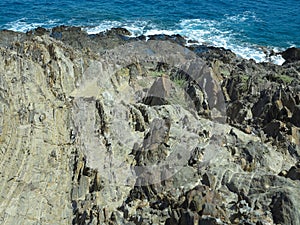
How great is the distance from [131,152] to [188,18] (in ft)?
194

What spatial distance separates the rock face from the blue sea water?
3590 cm

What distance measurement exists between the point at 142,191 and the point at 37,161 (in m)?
5.04

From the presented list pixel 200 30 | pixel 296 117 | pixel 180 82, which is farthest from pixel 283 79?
pixel 200 30

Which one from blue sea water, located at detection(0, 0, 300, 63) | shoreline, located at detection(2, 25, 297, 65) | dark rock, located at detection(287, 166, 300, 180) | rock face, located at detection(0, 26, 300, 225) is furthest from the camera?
blue sea water, located at detection(0, 0, 300, 63)

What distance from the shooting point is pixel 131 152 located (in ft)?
62.8

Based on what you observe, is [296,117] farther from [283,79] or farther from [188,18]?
[188,18]

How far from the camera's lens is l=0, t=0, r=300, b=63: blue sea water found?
6494 centimetres

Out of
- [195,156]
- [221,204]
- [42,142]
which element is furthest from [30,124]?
[221,204]

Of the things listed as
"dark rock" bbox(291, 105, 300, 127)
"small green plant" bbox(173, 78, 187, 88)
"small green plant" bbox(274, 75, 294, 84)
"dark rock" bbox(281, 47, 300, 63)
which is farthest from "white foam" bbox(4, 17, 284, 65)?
"dark rock" bbox(291, 105, 300, 127)

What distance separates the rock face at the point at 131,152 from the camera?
15320mm

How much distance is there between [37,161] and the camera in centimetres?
1784

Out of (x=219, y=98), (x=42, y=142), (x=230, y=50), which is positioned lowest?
(x=230, y=50)

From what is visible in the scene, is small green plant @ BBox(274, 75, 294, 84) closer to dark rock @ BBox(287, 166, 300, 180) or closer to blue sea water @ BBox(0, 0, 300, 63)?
blue sea water @ BBox(0, 0, 300, 63)

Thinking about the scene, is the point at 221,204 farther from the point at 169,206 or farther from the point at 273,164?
the point at 273,164
